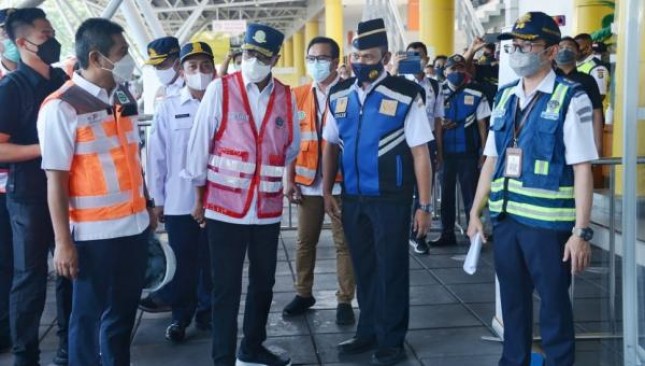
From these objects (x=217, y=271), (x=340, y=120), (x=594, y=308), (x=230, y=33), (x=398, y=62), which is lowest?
(x=594, y=308)

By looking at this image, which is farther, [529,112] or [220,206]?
[220,206]

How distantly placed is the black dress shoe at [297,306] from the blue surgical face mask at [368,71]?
6.45 feet

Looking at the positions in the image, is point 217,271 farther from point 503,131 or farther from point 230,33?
point 230,33

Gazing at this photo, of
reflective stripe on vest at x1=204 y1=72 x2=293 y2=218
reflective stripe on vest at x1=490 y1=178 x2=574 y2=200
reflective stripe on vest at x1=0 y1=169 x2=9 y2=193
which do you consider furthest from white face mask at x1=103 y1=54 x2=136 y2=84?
reflective stripe on vest at x1=490 y1=178 x2=574 y2=200

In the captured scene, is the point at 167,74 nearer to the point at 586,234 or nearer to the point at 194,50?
the point at 194,50

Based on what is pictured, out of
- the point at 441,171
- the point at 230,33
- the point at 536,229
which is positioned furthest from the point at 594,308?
the point at 230,33

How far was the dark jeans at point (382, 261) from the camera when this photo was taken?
4301 mm

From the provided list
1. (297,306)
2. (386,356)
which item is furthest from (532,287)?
(297,306)

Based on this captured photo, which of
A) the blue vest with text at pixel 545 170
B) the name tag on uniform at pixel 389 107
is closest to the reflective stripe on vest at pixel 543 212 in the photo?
the blue vest with text at pixel 545 170

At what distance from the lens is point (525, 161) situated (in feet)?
11.4

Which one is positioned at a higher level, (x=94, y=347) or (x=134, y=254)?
(x=134, y=254)

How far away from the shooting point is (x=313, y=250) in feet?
17.9

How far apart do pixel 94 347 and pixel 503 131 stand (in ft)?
7.67

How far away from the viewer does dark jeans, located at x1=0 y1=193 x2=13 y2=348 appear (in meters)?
4.55
